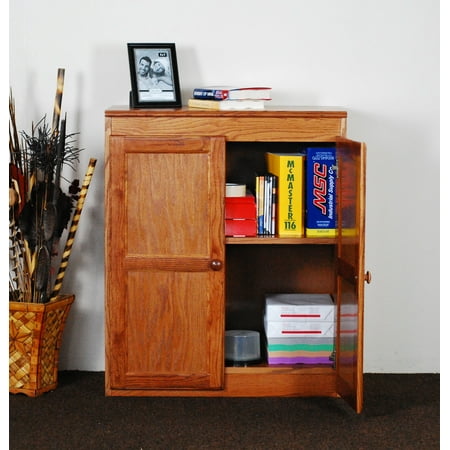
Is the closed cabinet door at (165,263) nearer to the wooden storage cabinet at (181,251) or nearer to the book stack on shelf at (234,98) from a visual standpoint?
the wooden storage cabinet at (181,251)

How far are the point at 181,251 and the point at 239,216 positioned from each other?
0.98ft

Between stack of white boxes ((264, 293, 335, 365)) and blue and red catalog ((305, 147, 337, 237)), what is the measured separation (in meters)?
0.35

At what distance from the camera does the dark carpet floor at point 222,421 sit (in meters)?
2.92

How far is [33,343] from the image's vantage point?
341 cm

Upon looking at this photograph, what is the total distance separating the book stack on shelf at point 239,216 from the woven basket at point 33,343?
84 cm

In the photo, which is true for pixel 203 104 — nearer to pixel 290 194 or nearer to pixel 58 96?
pixel 290 194

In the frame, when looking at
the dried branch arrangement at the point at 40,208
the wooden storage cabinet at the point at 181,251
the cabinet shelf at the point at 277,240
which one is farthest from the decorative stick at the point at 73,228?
the cabinet shelf at the point at 277,240

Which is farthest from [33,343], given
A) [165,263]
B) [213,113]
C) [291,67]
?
[291,67]

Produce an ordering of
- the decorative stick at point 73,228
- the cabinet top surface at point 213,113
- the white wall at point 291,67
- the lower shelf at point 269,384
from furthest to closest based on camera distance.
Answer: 1. the white wall at point 291,67
2. the decorative stick at point 73,228
3. the lower shelf at point 269,384
4. the cabinet top surface at point 213,113

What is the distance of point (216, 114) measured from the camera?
331 centimetres

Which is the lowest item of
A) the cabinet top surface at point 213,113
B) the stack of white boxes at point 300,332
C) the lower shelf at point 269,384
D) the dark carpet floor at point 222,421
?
the dark carpet floor at point 222,421

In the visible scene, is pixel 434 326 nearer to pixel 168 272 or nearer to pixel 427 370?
pixel 427 370

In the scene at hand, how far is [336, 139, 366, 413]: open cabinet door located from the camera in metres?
2.99

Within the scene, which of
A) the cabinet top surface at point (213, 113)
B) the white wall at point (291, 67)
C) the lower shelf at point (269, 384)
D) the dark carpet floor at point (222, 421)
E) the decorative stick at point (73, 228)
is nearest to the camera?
the dark carpet floor at point (222, 421)
